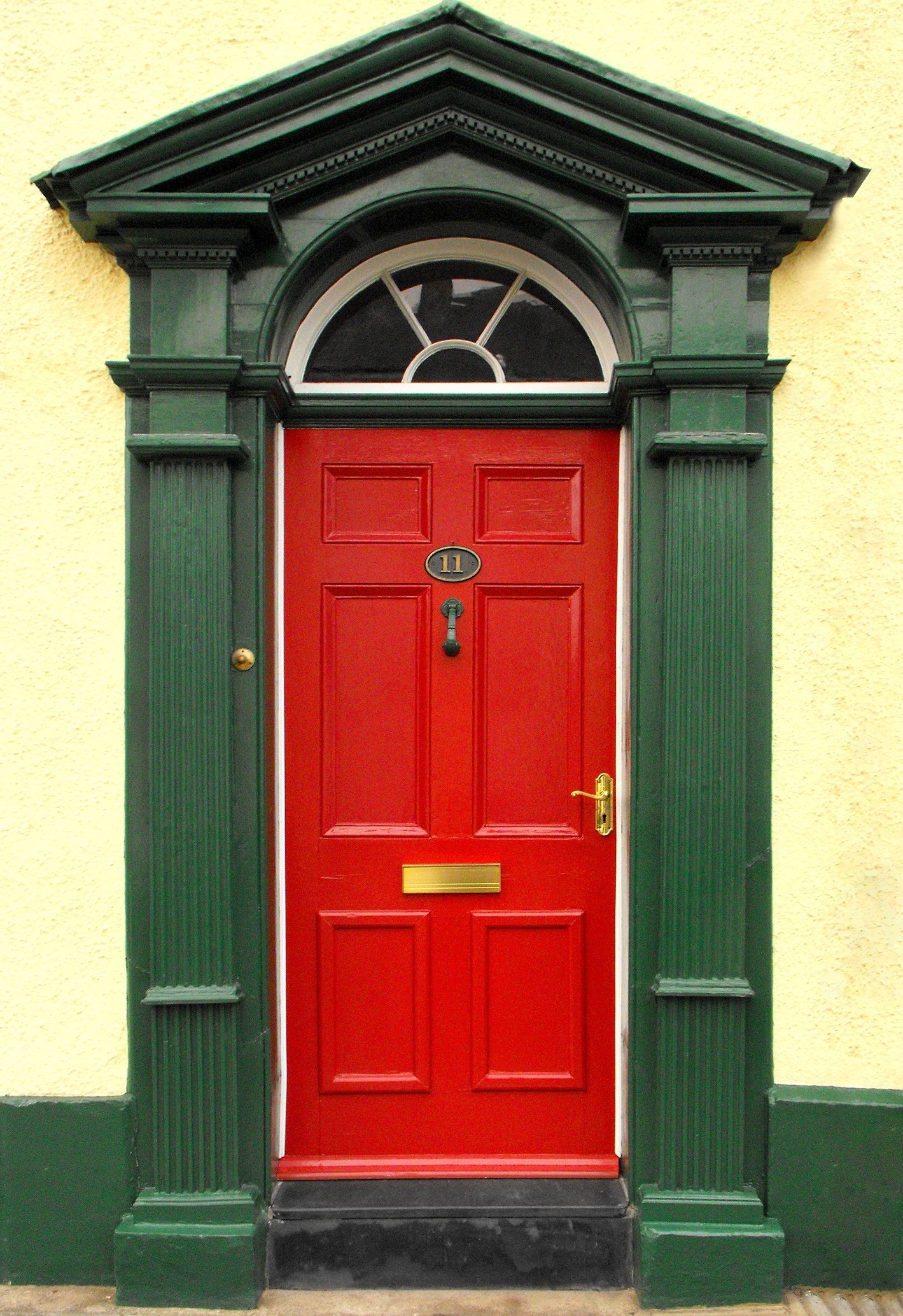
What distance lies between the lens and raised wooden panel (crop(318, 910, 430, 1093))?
3.14 metres

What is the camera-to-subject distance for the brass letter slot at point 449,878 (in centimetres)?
314

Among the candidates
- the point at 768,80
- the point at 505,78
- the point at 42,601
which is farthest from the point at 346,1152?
the point at 768,80

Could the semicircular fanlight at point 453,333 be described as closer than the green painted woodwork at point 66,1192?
No

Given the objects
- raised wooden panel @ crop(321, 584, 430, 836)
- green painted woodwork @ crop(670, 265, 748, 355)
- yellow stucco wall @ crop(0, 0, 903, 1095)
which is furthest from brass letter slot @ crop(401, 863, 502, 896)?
green painted woodwork @ crop(670, 265, 748, 355)

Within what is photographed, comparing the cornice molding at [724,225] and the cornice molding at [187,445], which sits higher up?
the cornice molding at [724,225]

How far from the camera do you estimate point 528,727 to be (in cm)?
318

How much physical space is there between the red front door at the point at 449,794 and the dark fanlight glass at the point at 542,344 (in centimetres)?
21

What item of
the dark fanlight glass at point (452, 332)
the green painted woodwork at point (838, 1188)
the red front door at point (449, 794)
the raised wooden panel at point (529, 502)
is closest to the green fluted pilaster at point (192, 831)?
the red front door at point (449, 794)

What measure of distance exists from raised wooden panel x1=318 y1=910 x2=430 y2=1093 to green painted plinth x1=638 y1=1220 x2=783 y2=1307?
2.94 feet

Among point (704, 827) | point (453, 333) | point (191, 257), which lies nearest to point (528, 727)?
point (704, 827)

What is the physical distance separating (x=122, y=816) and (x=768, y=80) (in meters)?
3.14

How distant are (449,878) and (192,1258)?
4.48 ft

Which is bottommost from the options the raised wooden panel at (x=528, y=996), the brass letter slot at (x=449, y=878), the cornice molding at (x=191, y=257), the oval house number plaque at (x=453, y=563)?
the raised wooden panel at (x=528, y=996)

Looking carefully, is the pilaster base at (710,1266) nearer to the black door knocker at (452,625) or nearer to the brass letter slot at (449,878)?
the brass letter slot at (449,878)
